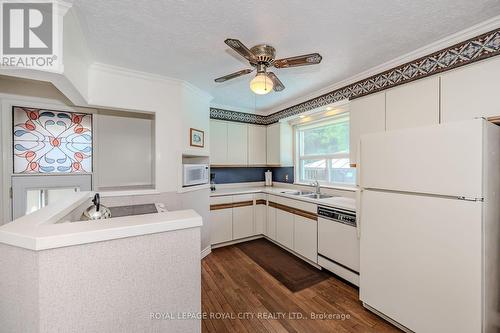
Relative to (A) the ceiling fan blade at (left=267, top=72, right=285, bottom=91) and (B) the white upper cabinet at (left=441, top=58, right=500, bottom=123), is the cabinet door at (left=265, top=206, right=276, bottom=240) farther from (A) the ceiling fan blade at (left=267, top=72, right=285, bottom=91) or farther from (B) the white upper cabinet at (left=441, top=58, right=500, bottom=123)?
(B) the white upper cabinet at (left=441, top=58, right=500, bottom=123)

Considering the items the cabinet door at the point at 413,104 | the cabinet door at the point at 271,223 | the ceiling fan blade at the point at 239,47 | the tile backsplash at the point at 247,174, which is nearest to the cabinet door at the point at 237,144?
the tile backsplash at the point at 247,174

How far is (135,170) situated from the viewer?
2.88 meters

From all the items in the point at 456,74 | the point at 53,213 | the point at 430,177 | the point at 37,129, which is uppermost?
the point at 456,74

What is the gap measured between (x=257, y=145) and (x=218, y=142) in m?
0.85

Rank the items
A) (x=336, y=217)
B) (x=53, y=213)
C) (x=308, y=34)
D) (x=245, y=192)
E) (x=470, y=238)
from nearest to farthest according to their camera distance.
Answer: (x=53, y=213) → (x=470, y=238) → (x=308, y=34) → (x=336, y=217) → (x=245, y=192)

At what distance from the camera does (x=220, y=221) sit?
3285mm

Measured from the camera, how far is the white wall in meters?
2.66

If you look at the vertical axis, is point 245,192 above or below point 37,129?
below

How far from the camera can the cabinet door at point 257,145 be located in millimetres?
4035

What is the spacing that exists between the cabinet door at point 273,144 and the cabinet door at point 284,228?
105 centimetres

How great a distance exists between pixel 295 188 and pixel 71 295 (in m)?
3.34

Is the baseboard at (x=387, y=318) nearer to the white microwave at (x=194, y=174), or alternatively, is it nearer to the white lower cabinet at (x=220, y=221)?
the white lower cabinet at (x=220, y=221)

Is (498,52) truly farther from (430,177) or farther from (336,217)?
(336,217)

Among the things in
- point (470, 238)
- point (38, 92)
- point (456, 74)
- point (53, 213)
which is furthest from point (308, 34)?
point (38, 92)
